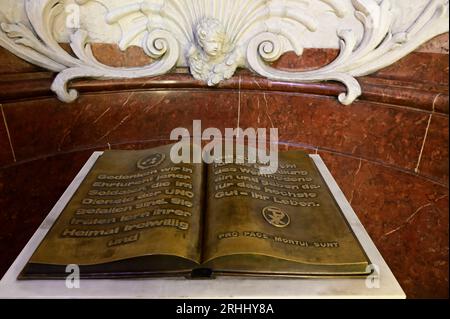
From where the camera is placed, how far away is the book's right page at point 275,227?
715 millimetres

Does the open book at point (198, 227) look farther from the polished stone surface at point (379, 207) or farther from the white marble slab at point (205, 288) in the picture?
the polished stone surface at point (379, 207)

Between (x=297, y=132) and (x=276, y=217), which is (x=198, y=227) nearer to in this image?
(x=276, y=217)

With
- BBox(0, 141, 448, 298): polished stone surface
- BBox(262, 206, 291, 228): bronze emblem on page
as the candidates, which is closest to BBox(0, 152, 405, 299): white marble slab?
BBox(262, 206, 291, 228): bronze emblem on page

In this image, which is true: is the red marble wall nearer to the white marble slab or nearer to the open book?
the open book

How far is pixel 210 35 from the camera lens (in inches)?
51.9

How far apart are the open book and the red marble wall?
48cm

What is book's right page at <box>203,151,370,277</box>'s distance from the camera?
71 cm

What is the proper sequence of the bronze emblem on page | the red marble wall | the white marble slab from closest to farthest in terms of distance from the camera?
the white marble slab, the bronze emblem on page, the red marble wall

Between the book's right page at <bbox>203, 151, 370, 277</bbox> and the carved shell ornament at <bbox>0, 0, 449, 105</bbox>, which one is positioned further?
the carved shell ornament at <bbox>0, 0, 449, 105</bbox>

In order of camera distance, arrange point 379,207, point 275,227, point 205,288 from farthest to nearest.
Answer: point 379,207
point 275,227
point 205,288

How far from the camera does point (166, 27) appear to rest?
1405mm

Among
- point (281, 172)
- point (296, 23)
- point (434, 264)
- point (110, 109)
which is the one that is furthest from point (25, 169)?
point (434, 264)

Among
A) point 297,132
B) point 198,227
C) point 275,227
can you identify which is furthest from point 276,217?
point 297,132

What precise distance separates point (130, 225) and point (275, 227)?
306 mm
